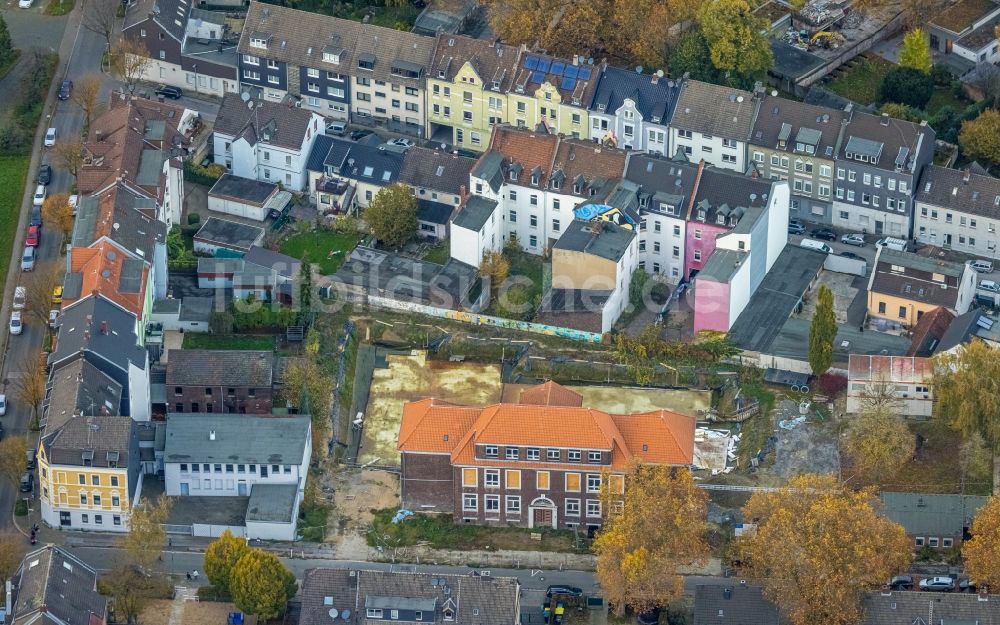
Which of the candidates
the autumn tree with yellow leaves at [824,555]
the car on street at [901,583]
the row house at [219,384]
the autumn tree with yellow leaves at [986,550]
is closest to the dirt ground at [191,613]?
the row house at [219,384]

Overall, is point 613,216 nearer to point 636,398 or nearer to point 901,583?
point 636,398

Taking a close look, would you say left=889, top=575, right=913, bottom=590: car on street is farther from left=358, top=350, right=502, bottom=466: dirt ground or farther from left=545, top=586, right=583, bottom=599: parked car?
left=358, top=350, right=502, bottom=466: dirt ground

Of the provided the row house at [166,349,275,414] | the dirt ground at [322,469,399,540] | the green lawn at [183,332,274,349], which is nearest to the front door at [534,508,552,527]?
the dirt ground at [322,469,399,540]

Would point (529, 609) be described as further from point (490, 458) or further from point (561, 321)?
point (561, 321)

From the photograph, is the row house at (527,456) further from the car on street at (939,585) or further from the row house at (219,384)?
the car on street at (939,585)

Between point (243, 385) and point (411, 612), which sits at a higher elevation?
point (243, 385)


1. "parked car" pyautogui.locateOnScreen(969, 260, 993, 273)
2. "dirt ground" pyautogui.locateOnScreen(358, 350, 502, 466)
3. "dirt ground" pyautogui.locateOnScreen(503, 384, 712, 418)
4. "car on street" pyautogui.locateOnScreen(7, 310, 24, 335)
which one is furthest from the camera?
"parked car" pyautogui.locateOnScreen(969, 260, 993, 273)

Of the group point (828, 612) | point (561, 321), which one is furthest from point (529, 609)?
point (561, 321)
